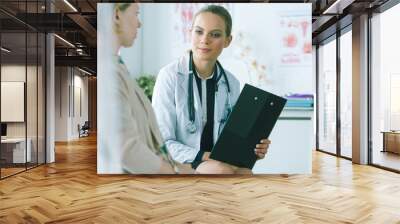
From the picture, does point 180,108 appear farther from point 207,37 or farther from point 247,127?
point 207,37

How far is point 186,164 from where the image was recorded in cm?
654

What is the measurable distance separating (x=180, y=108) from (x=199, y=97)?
0.36m

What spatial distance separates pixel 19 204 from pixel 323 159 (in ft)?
23.2

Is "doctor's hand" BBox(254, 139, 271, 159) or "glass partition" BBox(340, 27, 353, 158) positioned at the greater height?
"glass partition" BBox(340, 27, 353, 158)

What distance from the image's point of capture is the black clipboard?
6438mm

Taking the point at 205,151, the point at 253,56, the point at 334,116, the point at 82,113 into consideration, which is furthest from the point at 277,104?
the point at 82,113

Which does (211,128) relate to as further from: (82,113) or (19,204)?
(82,113)

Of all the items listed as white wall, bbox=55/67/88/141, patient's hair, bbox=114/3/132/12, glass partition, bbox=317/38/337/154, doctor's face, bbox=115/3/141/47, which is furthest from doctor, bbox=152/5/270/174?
white wall, bbox=55/67/88/141

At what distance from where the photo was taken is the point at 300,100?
6.61m

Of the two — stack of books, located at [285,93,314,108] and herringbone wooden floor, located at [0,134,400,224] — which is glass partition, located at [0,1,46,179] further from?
stack of books, located at [285,93,314,108]

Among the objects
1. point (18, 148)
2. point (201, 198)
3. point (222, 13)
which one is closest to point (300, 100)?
point (222, 13)

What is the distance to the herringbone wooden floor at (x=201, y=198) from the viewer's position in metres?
4.12

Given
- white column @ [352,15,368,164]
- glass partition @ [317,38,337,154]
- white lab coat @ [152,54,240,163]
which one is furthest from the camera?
glass partition @ [317,38,337,154]

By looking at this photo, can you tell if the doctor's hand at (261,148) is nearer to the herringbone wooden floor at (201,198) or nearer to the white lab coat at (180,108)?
the herringbone wooden floor at (201,198)
